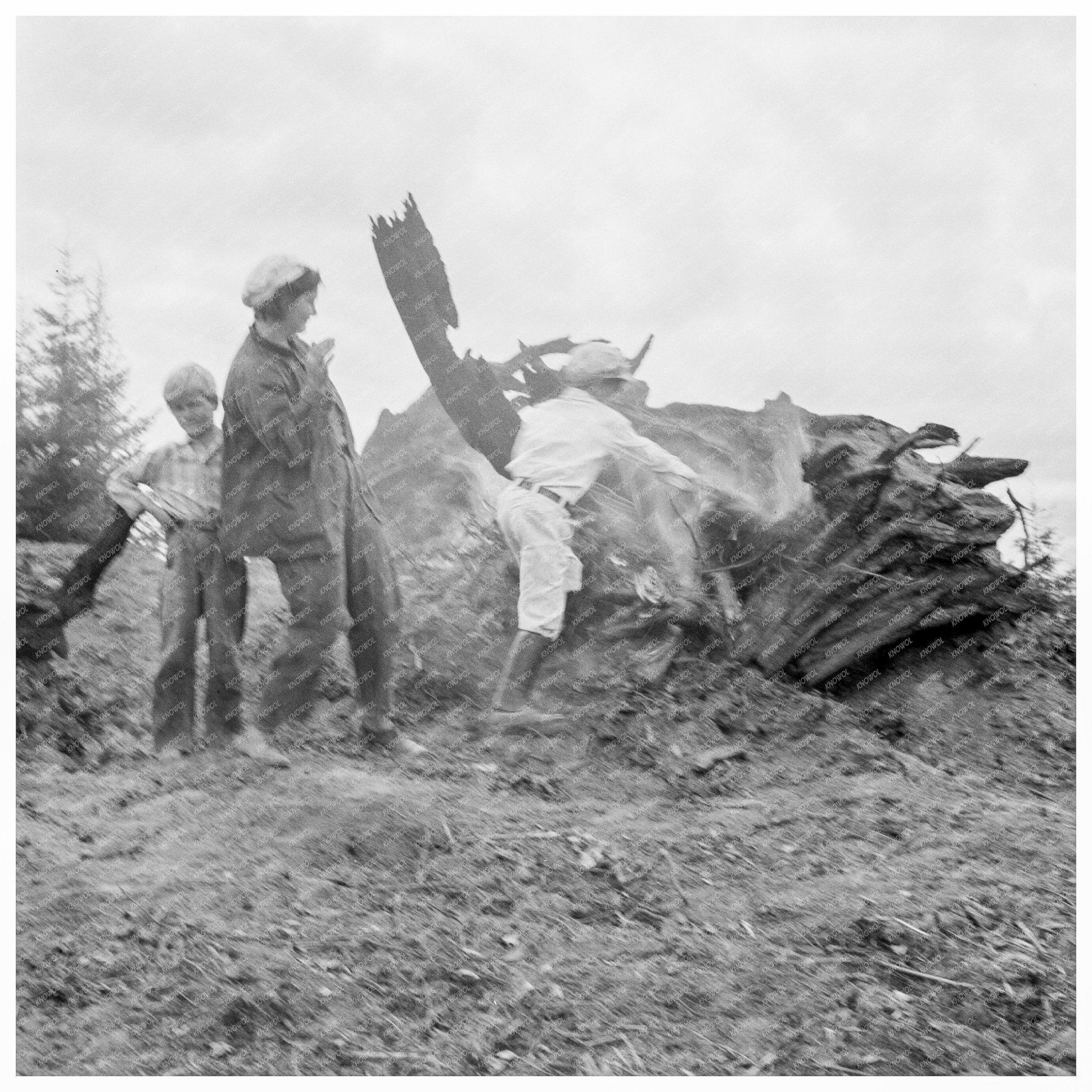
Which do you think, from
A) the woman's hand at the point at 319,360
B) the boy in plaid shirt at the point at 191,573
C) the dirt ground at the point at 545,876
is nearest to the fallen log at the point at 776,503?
the dirt ground at the point at 545,876

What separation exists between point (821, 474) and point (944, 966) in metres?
2.48

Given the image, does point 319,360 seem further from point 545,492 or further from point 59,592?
point 59,592

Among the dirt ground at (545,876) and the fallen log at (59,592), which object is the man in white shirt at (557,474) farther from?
the fallen log at (59,592)

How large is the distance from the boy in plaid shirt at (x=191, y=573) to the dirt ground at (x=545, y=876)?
101 mm

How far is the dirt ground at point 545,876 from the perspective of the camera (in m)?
Result: 3.39

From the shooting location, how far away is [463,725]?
4469mm

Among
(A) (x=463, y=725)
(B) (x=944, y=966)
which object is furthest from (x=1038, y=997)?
(A) (x=463, y=725)

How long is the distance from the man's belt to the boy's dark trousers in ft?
4.36

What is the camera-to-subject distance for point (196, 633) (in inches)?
172

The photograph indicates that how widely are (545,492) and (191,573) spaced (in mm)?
1604

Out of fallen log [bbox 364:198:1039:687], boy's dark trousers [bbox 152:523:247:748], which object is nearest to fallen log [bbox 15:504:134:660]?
boy's dark trousers [bbox 152:523:247:748]

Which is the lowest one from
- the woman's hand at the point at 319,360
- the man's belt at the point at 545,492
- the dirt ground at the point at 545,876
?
the dirt ground at the point at 545,876

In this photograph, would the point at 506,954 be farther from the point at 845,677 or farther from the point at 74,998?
the point at 845,677

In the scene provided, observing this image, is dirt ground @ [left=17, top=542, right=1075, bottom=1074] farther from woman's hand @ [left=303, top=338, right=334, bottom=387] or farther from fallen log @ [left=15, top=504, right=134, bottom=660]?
woman's hand @ [left=303, top=338, right=334, bottom=387]
